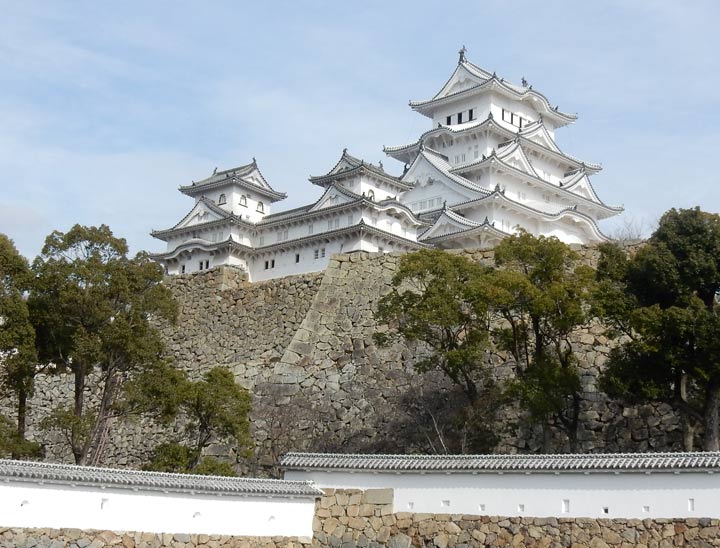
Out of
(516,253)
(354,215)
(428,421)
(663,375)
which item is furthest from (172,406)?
(354,215)

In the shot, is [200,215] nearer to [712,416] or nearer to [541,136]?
[541,136]

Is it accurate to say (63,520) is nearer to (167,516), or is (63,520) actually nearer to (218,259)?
(167,516)

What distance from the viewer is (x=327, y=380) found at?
2334 centimetres

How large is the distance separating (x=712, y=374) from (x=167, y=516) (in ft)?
28.6

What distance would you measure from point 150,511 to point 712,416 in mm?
9006

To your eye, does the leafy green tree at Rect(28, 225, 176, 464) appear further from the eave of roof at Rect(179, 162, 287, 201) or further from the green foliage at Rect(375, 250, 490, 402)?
the eave of roof at Rect(179, 162, 287, 201)

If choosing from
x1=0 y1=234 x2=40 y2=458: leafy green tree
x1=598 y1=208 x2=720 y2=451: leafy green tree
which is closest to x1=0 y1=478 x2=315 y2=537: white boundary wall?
x1=0 y1=234 x2=40 y2=458: leafy green tree

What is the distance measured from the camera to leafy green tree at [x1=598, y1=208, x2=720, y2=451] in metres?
16.5

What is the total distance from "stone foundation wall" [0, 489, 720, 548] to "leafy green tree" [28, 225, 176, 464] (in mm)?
5060

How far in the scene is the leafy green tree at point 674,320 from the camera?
16.5 metres

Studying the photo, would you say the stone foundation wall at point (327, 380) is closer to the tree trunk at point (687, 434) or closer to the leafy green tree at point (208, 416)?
the tree trunk at point (687, 434)

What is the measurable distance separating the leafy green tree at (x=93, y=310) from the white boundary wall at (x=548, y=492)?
507 cm

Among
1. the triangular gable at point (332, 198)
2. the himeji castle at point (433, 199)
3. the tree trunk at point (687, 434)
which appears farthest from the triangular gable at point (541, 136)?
the tree trunk at point (687, 434)

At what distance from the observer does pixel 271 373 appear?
24.5 meters
